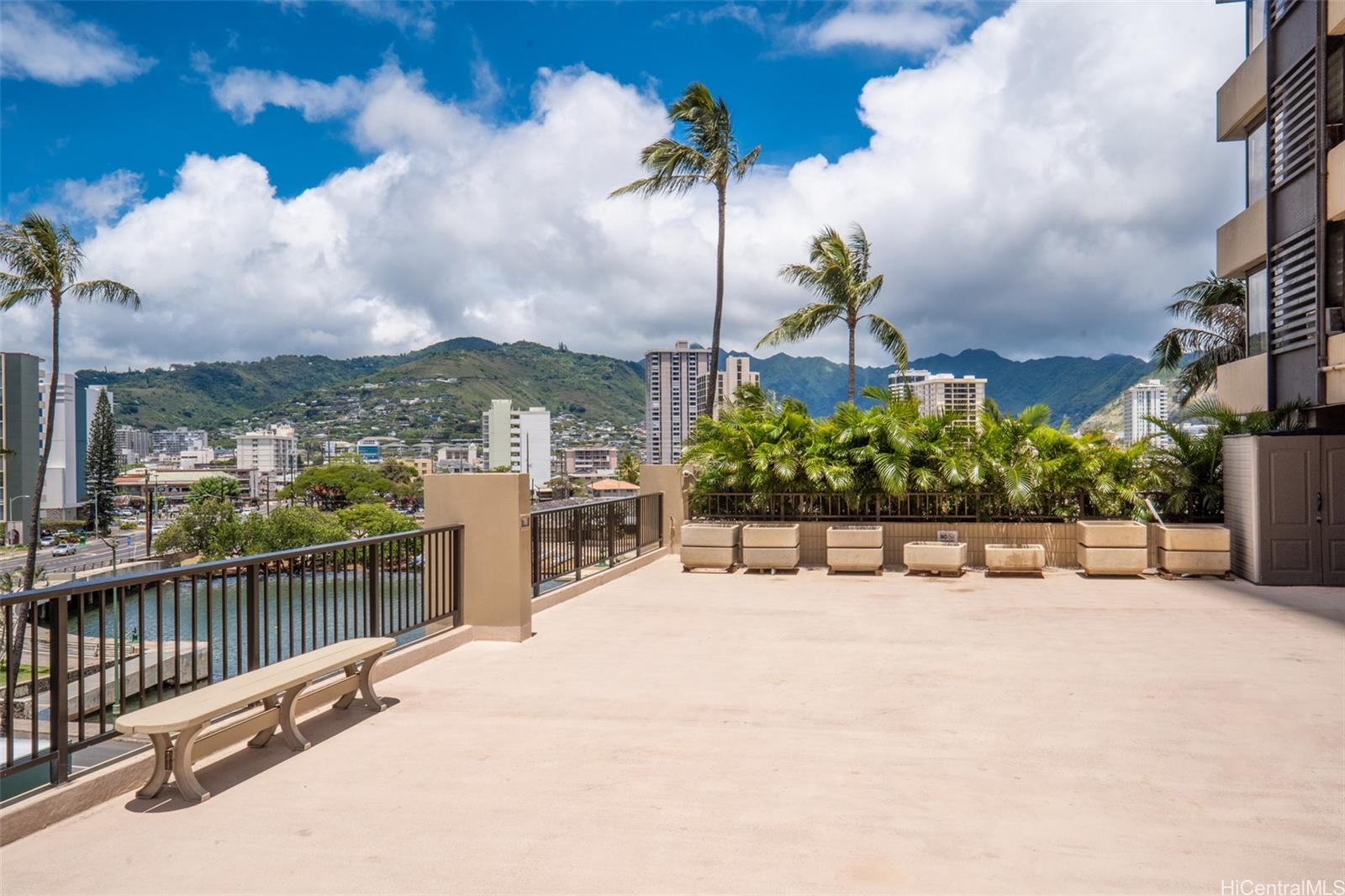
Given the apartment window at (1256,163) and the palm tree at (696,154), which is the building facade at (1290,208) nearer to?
the apartment window at (1256,163)

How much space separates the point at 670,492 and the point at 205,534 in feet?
218

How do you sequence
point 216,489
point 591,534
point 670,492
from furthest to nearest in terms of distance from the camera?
point 216,489 → point 670,492 → point 591,534

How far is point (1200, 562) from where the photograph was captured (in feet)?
33.3

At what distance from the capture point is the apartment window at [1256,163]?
13.0 metres

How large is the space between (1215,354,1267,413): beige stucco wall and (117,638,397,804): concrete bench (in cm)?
1421

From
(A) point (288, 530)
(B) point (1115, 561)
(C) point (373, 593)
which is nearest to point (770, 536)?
(B) point (1115, 561)

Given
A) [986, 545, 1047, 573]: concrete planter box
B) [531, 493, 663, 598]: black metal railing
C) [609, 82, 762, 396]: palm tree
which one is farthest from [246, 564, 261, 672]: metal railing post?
[609, 82, 762, 396]: palm tree

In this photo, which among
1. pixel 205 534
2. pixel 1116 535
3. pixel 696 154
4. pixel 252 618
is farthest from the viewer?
pixel 205 534

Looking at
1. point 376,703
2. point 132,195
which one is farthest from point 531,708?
point 132,195

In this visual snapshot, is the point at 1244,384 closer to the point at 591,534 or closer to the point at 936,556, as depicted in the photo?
the point at 936,556

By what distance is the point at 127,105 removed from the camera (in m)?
53.1

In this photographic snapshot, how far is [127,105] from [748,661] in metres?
64.8

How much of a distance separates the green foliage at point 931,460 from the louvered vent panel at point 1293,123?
4.80m

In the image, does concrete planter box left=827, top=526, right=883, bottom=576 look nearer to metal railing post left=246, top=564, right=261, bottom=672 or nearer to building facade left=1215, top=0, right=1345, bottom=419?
building facade left=1215, top=0, right=1345, bottom=419
